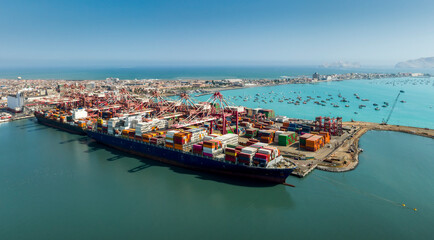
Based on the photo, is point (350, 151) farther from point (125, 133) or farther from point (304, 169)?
point (125, 133)

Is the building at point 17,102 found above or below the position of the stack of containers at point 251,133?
above

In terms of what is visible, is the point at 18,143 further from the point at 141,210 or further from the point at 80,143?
the point at 141,210

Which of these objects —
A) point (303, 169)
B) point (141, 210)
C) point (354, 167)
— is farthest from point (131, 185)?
point (354, 167)

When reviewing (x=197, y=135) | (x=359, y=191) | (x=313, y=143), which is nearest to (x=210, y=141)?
(x=197, y=135)

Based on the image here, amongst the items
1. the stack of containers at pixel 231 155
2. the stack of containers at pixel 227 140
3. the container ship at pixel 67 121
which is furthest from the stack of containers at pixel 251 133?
the container ship at pixel 67 121

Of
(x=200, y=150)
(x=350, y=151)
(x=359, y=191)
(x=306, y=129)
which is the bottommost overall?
(x=359, y=191)

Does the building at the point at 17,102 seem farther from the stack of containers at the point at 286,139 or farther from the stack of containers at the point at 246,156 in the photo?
the stack of containers at the point at 286,139
